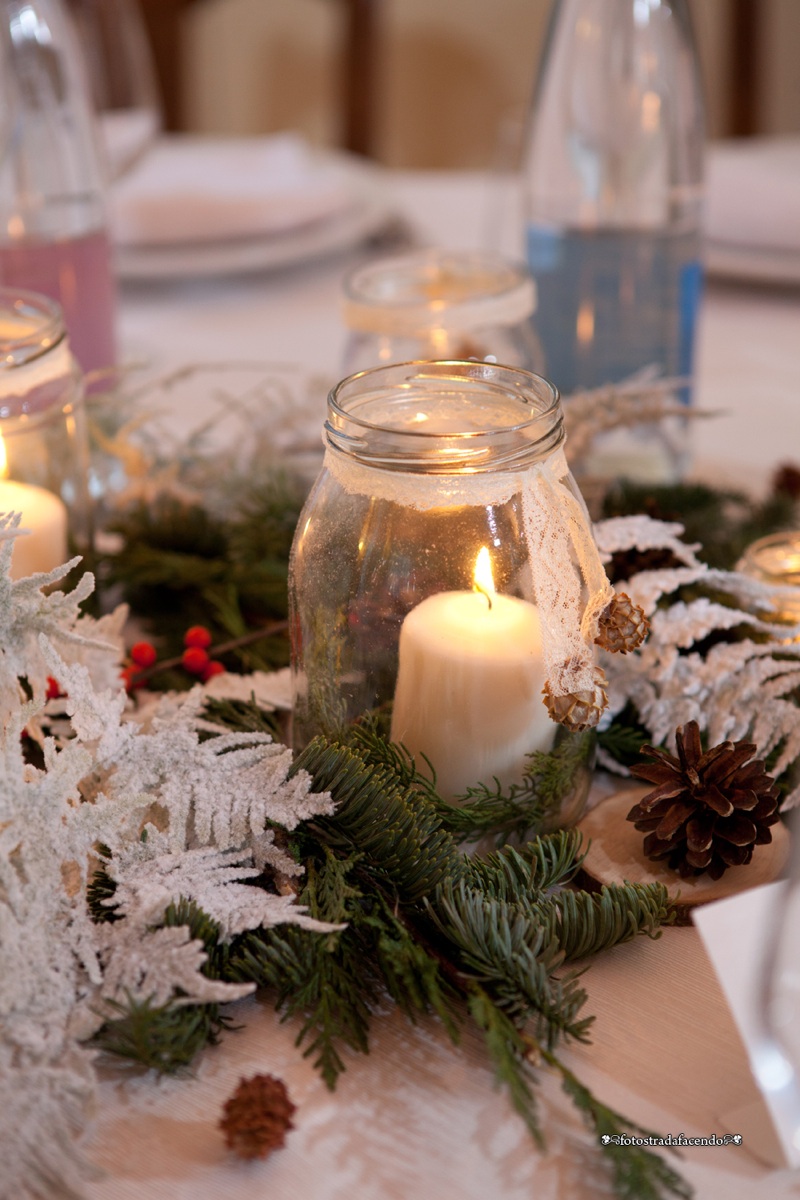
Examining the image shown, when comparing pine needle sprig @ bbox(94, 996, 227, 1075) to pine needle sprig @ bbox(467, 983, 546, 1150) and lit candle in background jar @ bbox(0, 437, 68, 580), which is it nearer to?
pine needle sprig @ bbox(467, 983, 546, 1150)

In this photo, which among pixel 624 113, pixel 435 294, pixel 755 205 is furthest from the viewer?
pixel 755 205

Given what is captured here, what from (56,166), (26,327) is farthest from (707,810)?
(56,166)

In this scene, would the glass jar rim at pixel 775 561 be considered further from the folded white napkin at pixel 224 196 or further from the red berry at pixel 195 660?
the folded white napkin at pixel 224 196

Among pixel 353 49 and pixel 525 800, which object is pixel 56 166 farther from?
pixel 353 49

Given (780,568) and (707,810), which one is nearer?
(707,810)

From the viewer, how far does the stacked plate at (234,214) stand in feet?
3.23

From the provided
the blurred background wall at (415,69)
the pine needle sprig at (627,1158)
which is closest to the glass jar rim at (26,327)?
the pine needle sprig at (627,1158)

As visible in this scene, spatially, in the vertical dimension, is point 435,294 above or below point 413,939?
above

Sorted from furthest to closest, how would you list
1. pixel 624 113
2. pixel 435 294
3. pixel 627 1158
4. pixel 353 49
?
1. pixel 353 49
2. pixel 624 113
3. pixel 435 294
4. pixel 627 1158

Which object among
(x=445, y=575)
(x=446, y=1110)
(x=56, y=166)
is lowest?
(x=446, y=1110)

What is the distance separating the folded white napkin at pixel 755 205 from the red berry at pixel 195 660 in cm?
61

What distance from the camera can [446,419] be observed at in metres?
0.41

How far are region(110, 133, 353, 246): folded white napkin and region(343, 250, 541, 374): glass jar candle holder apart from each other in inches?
14.6

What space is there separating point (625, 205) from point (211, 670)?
438 millimetres
